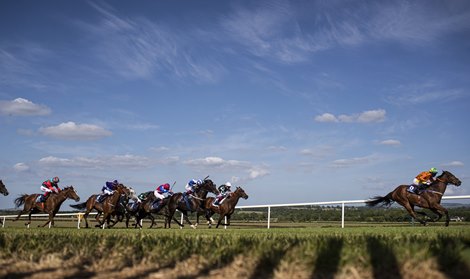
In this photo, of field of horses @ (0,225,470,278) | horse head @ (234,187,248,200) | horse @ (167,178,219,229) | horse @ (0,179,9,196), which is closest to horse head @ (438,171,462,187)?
horse head @ (234,187,248,200)

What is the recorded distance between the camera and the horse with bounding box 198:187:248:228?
18656 mm

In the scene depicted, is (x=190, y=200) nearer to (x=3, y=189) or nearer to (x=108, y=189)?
(x=108, y=189)

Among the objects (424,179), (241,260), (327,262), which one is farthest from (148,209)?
(327,262)

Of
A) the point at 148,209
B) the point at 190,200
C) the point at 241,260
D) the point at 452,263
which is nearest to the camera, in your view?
the point at 452,263

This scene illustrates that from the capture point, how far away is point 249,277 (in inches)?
145

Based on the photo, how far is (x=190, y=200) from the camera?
19.1 metres

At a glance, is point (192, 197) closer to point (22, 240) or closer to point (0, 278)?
point (22, 240)

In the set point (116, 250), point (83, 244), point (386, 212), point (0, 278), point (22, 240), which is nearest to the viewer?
point (0, 278)

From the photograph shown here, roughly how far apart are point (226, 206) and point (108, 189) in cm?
534

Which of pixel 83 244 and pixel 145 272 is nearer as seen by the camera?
pixel 145 272

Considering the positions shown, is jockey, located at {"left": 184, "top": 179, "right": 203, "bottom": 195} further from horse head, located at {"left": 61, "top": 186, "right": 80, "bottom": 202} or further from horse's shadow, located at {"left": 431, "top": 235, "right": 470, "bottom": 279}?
horse's shadow, located at {"left": 431, "top": 235, "right": 470, "bottom": 279}

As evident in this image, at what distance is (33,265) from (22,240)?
5.54 feet

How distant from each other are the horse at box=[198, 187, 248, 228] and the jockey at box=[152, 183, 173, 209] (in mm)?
1873

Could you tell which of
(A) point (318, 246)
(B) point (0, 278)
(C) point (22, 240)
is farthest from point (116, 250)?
(A) point (318, 246)
